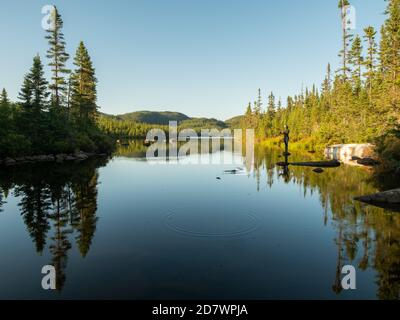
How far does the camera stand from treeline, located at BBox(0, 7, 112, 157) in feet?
119

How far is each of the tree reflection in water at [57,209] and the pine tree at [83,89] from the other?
29.0m

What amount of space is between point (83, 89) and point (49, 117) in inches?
695

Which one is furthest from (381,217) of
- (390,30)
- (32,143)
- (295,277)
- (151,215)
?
(32,143)

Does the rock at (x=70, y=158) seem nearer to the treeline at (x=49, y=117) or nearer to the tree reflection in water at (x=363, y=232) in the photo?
the treeline at (x=49, y=117)

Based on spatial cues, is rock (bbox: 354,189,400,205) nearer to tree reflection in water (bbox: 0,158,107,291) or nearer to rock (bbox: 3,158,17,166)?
tree reflection in water (bbox: 0,158,107,291)

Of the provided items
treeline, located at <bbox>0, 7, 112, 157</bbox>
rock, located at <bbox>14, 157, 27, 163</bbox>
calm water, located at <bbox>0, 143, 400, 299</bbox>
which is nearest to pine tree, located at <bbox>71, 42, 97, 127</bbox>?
treeline, located at <bbox>0, 7, 112, 157</bbox>

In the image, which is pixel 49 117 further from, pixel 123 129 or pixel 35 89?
pixel 123 129

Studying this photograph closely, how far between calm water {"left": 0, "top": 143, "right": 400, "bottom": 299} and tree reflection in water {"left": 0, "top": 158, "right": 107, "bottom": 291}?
2.2 inches

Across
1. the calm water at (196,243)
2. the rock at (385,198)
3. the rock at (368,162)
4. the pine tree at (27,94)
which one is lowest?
the calm water at (196,243)

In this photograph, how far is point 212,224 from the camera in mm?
12734

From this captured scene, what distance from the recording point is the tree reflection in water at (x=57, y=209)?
1006 cm

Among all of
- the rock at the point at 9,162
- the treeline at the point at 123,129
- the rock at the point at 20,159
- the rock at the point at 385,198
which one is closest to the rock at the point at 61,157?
the rock at the point at 20,159

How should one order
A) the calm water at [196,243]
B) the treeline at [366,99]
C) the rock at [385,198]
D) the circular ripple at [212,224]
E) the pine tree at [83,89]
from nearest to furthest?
the calm water at [196,243] < the circular ripple at [212,224] < the rock at [385,198] < the treeline at [366,99] < the pine tree at [83,89]
